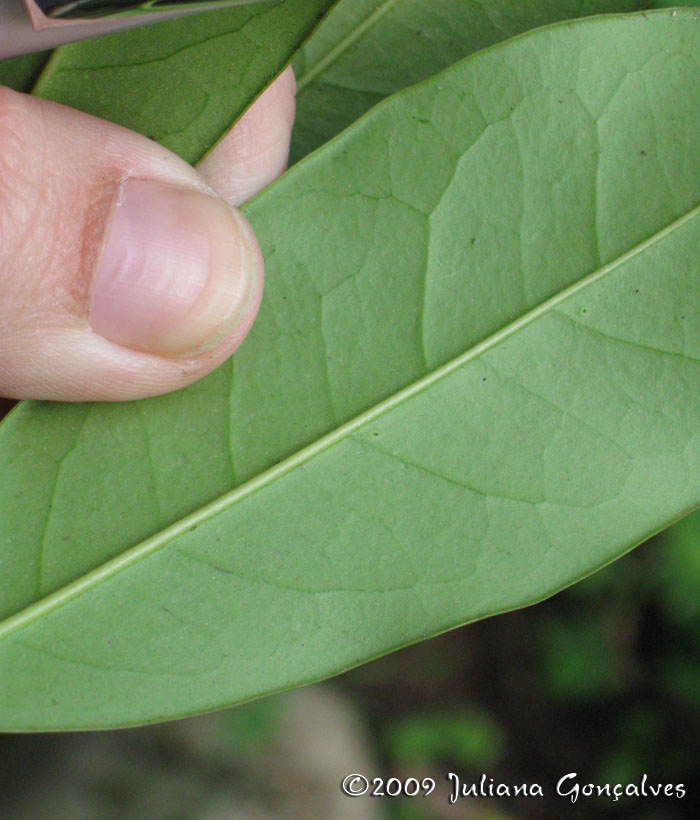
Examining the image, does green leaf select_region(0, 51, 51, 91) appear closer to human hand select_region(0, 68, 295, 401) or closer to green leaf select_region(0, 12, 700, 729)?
human hand select_region(0, 68, 295, 401)

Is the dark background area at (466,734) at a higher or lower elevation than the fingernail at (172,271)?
lower

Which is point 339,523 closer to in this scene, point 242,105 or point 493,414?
point 493,414

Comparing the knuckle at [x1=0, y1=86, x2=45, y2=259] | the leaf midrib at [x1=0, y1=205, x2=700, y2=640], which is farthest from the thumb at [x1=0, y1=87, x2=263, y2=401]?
the leaf midrib at [x1=0, y1=205, x2=700, y2=640]

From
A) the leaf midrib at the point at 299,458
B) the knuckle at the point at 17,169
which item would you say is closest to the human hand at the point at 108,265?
the knuckle at the point at 17,169

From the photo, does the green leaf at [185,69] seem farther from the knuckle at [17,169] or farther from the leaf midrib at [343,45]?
the leaf midrib at [343,45]

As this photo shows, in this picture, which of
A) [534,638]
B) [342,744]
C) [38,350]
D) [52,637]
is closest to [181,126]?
[38,350]

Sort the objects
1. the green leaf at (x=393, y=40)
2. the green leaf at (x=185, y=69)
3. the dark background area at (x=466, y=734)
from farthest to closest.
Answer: the dark background area at (x=466, y=734)
the green leaf at (x=393, y=40)
the green leaf at (x=185, y=69)
